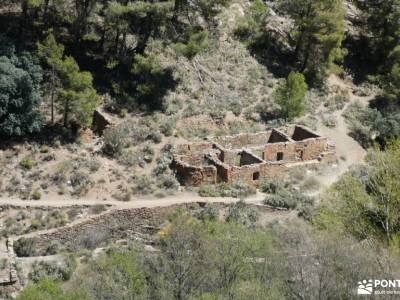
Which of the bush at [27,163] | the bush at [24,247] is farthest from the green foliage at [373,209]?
the bush at [27,163]

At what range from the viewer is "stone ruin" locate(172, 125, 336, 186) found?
41.4m

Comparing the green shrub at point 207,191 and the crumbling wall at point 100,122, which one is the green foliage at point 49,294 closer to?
the green shrub at point 207,191

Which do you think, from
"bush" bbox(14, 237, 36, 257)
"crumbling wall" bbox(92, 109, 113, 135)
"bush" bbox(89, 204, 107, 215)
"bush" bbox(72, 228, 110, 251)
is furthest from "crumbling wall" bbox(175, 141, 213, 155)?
"bush" bbox(14, 237, 36, 257)

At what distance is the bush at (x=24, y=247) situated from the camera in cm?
3475

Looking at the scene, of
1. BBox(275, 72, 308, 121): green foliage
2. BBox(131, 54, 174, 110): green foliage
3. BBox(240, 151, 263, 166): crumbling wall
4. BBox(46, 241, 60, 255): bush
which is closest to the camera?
BBox(46, 241, 60, 255): bush

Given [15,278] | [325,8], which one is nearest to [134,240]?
[15,278]

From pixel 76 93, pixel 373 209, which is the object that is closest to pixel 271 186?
pixel 76 93

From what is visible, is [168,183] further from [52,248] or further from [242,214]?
[52,248]

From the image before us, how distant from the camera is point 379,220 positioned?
90.6 ft

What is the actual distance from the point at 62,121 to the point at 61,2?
917 centimetres

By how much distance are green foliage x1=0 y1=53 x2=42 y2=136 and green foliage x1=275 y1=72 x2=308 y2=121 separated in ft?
56.1

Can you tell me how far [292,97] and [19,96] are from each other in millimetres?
18836

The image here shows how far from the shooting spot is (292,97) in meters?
49.1

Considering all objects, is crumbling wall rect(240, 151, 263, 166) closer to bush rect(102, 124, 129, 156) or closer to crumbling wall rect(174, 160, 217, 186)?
crumbling wall rect(174, 160, 217, 186)
